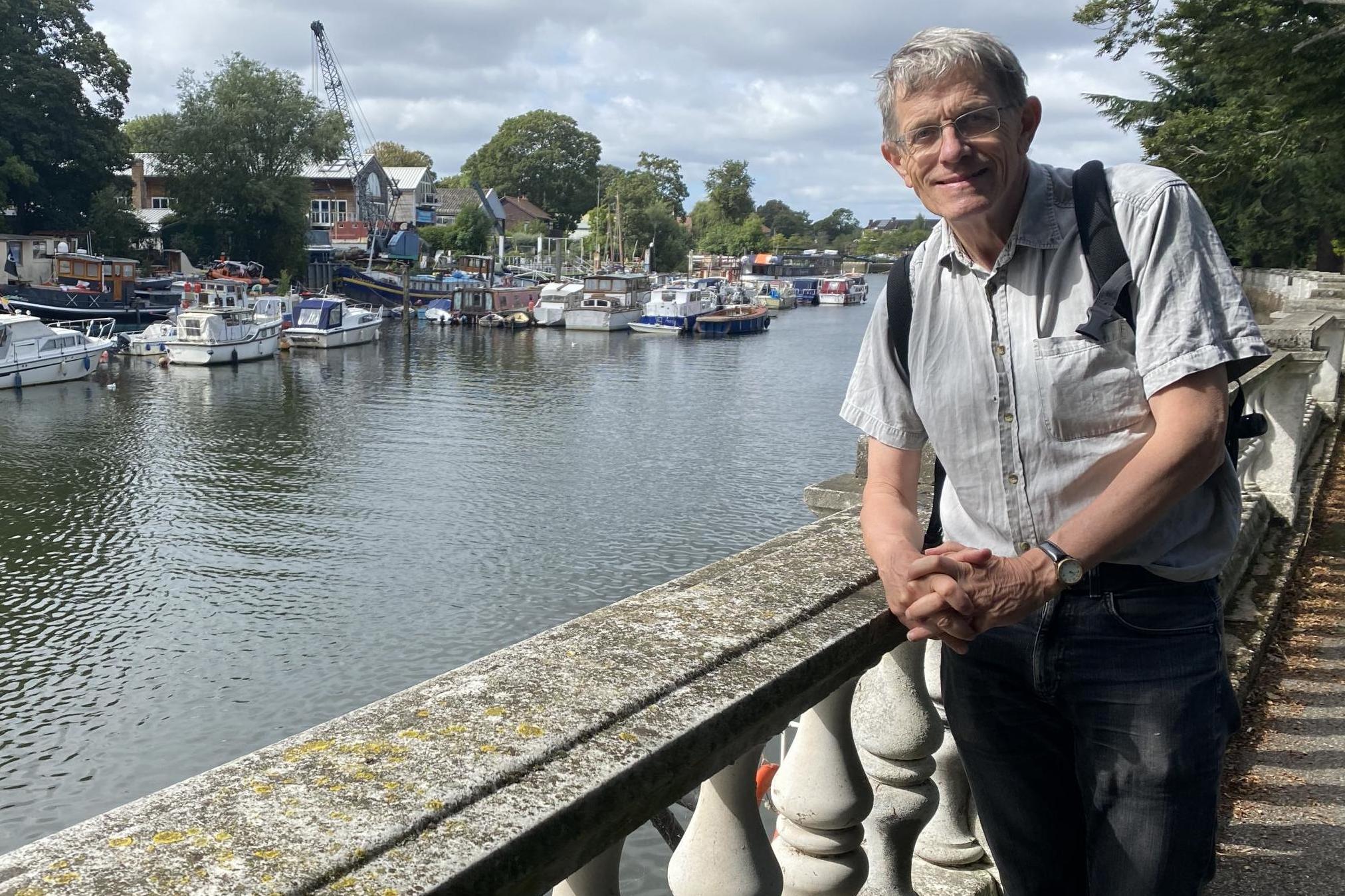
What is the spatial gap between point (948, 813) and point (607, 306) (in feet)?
188

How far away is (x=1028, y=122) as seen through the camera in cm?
189

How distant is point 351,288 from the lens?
61062 millimetres

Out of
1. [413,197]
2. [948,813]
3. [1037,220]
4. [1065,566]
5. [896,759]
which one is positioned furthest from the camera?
[413,197]

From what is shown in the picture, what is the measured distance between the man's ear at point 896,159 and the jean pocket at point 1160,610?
718 millimetres

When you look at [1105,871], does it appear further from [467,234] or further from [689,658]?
[467,234]

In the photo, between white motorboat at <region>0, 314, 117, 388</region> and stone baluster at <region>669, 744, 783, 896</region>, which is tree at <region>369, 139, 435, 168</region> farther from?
stone baluster at <region>669, 744, 783, 896</region>

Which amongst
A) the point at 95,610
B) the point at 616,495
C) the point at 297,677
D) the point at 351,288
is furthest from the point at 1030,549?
the point at 351,288

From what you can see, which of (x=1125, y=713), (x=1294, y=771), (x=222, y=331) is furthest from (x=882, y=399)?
(x=222, y=331)

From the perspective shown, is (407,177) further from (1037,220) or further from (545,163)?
(1037,220)

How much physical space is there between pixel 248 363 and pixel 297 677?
97.4 ft

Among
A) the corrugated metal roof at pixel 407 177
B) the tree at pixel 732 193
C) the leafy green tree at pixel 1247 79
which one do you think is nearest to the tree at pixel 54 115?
the corrugated metal roof at pixel 407 177

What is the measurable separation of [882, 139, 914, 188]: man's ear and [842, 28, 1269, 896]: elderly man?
12mm

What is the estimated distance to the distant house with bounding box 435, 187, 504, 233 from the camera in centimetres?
8950

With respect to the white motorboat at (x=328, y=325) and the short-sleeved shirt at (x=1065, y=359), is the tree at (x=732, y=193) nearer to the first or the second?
the white motorboat at (x=328, y=325)
